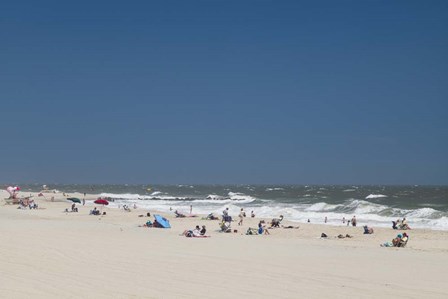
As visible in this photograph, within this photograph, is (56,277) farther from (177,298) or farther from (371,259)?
(371,259)

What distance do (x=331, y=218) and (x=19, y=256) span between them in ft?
98.2

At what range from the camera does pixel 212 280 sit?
36.6ft

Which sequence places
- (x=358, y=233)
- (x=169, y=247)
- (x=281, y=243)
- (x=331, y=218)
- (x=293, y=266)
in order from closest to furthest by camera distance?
(x=293, y=266)
(x=169, y=247)
(x=281, y=243)
(x=358, y=233)
(x=331, y=218)

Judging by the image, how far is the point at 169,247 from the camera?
17.4 m

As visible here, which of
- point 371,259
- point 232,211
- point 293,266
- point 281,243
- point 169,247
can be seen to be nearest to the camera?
point 293,266

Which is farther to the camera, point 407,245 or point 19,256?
point 407,245

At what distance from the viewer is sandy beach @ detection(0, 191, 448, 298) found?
997 cm

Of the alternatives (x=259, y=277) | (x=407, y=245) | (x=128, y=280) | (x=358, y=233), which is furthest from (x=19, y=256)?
(x=358, y=233)

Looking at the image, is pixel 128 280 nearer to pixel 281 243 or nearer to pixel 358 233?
pixel 281 243

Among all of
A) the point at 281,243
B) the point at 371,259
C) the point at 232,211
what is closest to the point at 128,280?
the point at 371,259

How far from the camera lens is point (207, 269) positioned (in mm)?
12641

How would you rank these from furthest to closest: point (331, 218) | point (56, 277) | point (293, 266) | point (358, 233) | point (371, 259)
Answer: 1. point (331, 218)
2. point (358, 233)
3. point (371, 259)
4. point (293, 266)
5. point (56, 277)

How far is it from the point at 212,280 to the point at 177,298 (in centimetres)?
197

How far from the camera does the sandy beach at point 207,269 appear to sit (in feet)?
32.7
